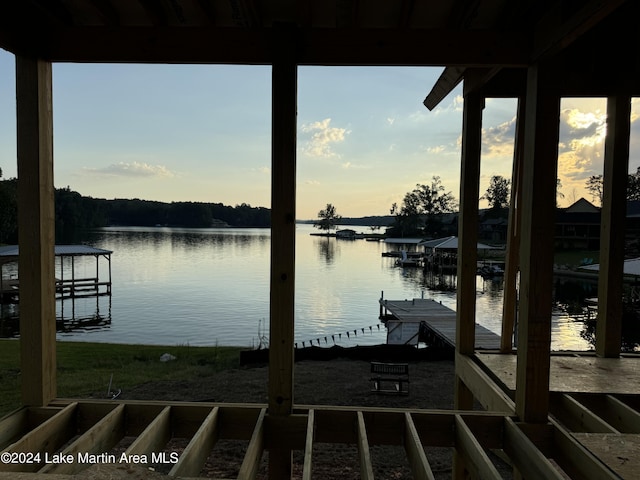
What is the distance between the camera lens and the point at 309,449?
7.39 ft

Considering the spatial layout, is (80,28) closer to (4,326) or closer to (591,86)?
(591,86)

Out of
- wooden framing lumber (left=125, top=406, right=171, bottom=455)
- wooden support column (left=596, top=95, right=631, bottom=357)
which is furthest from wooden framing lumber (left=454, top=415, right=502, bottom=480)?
wooden support column (left=596, top=95, right=631, bottom=357)

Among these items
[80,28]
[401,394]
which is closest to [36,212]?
[80,28]

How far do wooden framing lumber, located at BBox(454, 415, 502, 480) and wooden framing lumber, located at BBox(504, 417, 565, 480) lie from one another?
257 mm

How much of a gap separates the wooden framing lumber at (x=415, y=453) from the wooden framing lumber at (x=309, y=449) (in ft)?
1.90

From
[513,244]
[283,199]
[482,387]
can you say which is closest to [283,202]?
[283,199]

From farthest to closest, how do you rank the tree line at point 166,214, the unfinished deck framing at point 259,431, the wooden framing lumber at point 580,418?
the tree line at point 166,214 < the wooden framing lumber at point 580,418 < the unfinished deck framing at point 259,431

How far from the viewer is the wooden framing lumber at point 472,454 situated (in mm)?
2104

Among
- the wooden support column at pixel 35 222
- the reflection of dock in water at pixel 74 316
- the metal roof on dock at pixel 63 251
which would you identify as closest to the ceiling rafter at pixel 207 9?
the wooden support column at pixel 35 222

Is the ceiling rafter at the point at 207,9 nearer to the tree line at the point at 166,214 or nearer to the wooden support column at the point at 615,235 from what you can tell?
the wooden support column at the point at 615,235

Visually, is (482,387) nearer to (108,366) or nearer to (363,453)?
(363,453)

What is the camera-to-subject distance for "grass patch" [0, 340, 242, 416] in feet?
36.6

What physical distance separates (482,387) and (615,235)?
232 centimetres

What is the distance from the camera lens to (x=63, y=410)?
2.63 m
